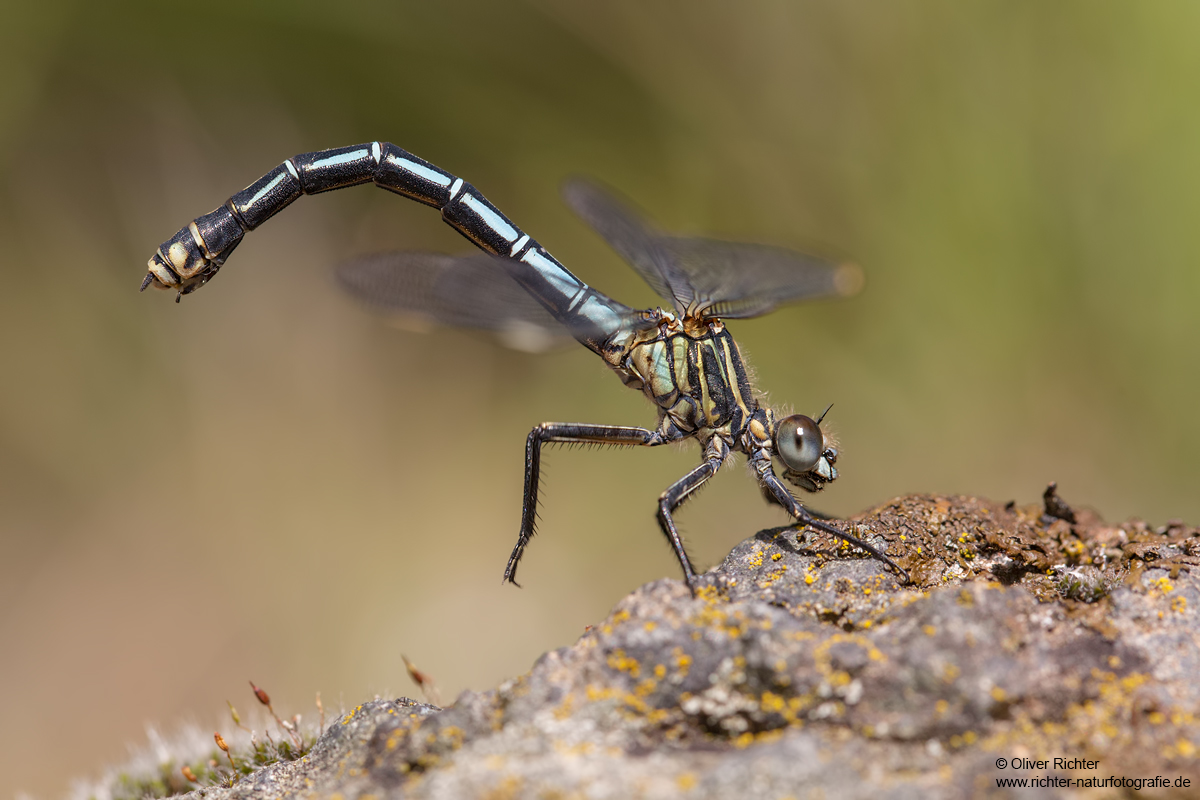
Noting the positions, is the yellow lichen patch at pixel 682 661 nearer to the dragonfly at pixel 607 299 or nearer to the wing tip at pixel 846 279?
the dragonfly at pixel 607 299

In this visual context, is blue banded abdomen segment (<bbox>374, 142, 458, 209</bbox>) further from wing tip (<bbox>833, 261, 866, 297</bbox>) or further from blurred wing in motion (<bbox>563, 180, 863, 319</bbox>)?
wing tip (<bbox>833, 261, 866, 297</bbox>)

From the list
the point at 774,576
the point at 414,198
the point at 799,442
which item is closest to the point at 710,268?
the point at 799,442

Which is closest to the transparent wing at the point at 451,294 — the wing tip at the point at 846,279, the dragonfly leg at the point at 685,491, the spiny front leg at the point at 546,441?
the spiny front leg at the point at 546,441

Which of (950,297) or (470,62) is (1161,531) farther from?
(470,62)

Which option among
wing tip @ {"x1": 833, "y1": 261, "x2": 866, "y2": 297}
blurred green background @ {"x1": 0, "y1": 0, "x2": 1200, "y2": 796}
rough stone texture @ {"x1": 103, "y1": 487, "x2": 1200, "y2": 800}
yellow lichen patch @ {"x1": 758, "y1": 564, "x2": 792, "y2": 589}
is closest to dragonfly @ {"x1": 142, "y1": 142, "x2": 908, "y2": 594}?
wing tip @ {"x1": 833, "y1": 261, "x2": 866, "y2": 297}

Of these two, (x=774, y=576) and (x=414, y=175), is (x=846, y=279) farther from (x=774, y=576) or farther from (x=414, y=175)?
(x=414, y=175)
